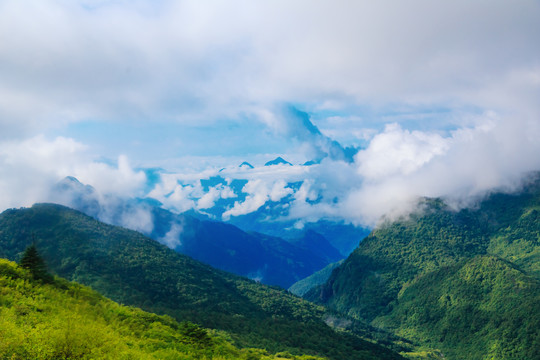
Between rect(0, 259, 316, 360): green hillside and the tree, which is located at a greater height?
the tree

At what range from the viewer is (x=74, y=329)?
43969mm

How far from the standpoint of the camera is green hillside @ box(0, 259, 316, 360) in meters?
41.7

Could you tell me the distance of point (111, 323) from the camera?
6856cm

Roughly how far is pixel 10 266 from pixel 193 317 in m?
139

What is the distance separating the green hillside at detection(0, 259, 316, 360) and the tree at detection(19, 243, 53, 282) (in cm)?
141

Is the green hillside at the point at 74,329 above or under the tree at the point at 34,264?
under

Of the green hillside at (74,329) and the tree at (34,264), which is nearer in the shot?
the green hillside at (74,329)

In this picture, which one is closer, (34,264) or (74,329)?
(74,329)

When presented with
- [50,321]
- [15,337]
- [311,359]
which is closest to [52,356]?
[15,337]

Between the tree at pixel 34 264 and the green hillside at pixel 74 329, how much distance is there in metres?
1.41

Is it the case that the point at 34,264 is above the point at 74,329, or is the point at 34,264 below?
above

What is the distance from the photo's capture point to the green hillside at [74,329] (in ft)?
137

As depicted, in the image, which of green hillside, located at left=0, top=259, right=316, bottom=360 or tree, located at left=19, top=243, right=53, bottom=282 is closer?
green hillside, located at left=0, top=259, right=316, bottom=360

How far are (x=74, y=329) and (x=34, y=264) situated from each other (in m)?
36.9
